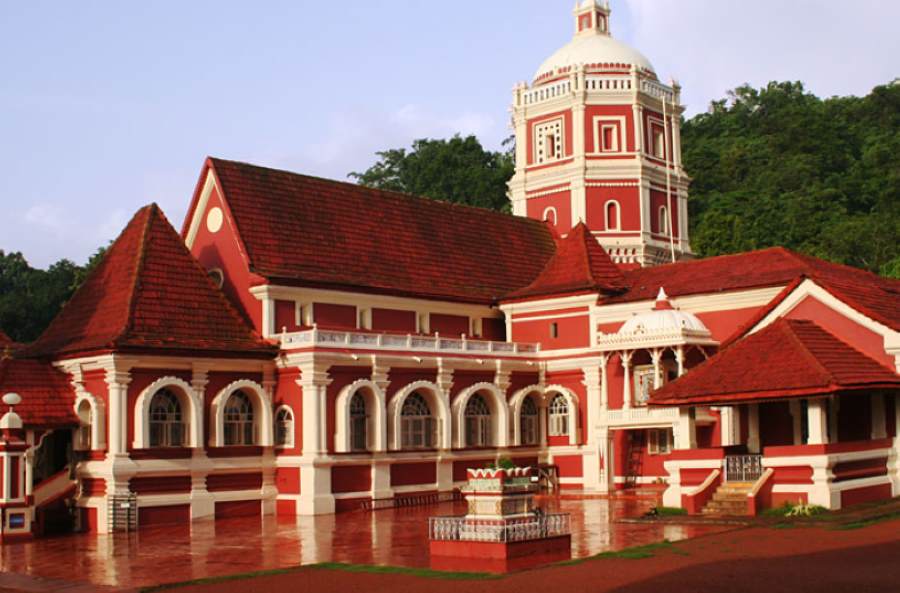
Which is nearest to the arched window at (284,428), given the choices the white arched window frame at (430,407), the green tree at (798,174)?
the white arched window frame at (430,407)

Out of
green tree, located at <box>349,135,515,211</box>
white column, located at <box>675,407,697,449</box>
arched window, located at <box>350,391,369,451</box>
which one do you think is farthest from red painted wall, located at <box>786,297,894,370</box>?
green tree, located at <box>349,135,515,211</box>

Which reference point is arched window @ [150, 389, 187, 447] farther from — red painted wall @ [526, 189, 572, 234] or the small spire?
red painted wall @ [526, 189, 572, 234]

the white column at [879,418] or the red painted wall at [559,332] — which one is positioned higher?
the red painted wall at [559,332]

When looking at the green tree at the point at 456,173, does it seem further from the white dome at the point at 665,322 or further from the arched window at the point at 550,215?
the white dome at the point at 665,322

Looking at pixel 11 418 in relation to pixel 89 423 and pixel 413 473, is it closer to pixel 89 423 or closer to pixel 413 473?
pixel 89 423

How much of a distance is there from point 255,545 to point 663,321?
14295 millimetres

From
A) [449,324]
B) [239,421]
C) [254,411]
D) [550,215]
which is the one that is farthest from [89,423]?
[550,215]

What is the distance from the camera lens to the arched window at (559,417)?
121 ft

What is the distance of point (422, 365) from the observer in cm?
3416

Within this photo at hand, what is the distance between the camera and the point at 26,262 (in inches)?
2544

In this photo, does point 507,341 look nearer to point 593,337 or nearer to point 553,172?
point 593,337

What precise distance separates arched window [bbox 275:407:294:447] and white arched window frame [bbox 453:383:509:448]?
5067 millimetres

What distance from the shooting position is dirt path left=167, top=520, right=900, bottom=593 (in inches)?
597

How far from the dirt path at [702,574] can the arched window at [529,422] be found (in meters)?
17.1
